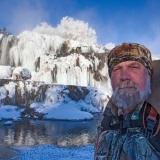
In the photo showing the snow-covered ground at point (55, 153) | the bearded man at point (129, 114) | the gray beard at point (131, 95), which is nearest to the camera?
the bearded man at point (129, 114)

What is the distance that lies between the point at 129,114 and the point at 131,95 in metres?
0.14

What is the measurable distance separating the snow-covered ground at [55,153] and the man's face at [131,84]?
26.1ft

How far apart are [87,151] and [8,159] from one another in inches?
127

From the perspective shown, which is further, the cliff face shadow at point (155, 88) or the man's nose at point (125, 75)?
the man's nose at point (125, 75)

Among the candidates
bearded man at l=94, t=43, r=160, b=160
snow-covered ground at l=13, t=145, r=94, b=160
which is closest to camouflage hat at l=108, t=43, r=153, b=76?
bearded man at l=94, t=43, r=160, b=160

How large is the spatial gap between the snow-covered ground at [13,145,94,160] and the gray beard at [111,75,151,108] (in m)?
7.93

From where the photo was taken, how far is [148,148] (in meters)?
1.33

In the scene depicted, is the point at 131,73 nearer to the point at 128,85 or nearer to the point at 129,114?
the point at 128,85

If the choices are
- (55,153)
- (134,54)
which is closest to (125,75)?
(134,54)

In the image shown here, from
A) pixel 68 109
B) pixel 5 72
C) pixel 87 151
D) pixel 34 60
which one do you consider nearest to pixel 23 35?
pixel 34 60

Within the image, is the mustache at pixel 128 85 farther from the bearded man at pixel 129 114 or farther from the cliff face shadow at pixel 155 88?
the cliff face shadow at pixel 155 88

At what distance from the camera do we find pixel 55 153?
9891 mm

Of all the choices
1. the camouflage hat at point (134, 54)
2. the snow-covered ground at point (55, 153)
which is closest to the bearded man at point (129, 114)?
the camouflage hat at point (134, 54)

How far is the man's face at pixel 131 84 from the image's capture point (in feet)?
5.12
